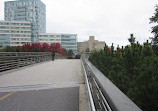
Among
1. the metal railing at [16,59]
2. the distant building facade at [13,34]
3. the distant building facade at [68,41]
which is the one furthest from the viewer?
the distant building facade at [68,41]

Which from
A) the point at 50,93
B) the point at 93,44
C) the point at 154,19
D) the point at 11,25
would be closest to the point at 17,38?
the point at 11,25

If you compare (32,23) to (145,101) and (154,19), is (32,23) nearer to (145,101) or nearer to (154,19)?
(154,19)

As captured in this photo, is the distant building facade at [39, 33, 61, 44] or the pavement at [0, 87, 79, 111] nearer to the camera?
the pavement at [0, 87, 79, 111]

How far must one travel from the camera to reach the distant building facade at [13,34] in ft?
336

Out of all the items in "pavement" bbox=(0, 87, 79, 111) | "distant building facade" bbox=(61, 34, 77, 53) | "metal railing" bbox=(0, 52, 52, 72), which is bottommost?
"pavement" bbox=(0, 87, 79, 111)

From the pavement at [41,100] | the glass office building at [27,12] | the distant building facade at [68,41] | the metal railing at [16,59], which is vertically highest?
the glass office building at [27,12]

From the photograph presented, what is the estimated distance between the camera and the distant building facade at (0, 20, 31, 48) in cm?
10231

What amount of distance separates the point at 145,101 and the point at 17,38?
11318cm

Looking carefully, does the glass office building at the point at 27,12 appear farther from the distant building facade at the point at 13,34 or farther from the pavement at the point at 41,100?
the pavement at the point at 41,100

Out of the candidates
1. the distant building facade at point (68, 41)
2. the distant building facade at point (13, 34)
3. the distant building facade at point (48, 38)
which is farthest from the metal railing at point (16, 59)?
the distant building facade at point (68, 41)

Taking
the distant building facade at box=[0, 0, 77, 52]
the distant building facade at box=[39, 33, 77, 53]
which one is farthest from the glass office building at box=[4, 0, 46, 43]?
the distant building facade at box=[39, 33, 77, 53]

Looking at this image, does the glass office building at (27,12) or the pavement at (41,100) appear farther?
the glass office building at (27,12)

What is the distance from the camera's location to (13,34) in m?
103

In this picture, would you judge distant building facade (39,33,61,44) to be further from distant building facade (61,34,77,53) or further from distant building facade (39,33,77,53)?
distant building facade (61,34,77,53)
